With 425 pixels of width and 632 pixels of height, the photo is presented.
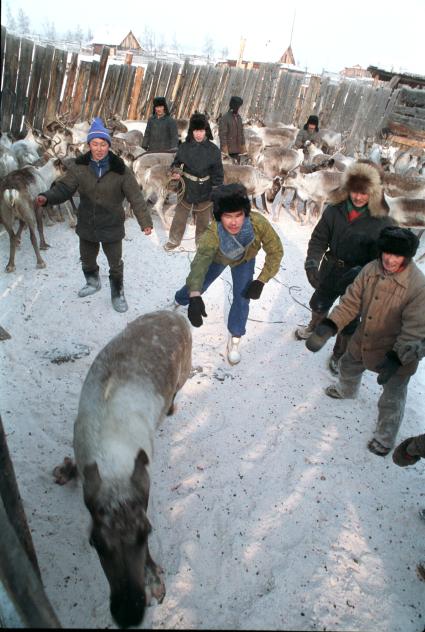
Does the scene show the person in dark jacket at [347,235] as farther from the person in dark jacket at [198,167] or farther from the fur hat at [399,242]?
the person in dark jacket at [198,167]

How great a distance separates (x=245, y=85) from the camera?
1861 cm

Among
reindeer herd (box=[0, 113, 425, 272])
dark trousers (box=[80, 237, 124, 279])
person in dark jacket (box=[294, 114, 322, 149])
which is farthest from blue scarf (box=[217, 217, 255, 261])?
person in dark jacket (box=[294, 114, 322, 149])

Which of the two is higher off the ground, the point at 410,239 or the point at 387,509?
the point at 410,239

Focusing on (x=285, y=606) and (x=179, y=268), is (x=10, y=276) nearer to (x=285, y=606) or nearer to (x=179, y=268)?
(x=179, y=268)

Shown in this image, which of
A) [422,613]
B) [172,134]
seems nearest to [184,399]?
[422,613]

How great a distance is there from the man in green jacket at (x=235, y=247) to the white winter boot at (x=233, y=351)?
22.5 inches

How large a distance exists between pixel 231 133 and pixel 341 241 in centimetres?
719

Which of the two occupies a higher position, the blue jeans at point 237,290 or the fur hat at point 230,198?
the fur hat at point 230,198

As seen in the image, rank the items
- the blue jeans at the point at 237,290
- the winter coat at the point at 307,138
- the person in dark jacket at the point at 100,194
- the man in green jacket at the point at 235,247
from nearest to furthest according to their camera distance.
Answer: the man in green jacket at the point at 235,247
the blue jeans at the point at 237,290
the person in dark jacket at the point at 100,194
the winter coat at the point at 307,138

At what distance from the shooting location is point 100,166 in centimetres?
459

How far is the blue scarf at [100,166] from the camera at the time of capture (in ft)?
15.0

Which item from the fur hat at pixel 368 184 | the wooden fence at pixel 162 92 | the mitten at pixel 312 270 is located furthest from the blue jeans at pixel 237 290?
the wooden fence at pixel 162 92

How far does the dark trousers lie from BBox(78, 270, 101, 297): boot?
0.50 feet

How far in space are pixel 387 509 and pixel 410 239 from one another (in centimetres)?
226
